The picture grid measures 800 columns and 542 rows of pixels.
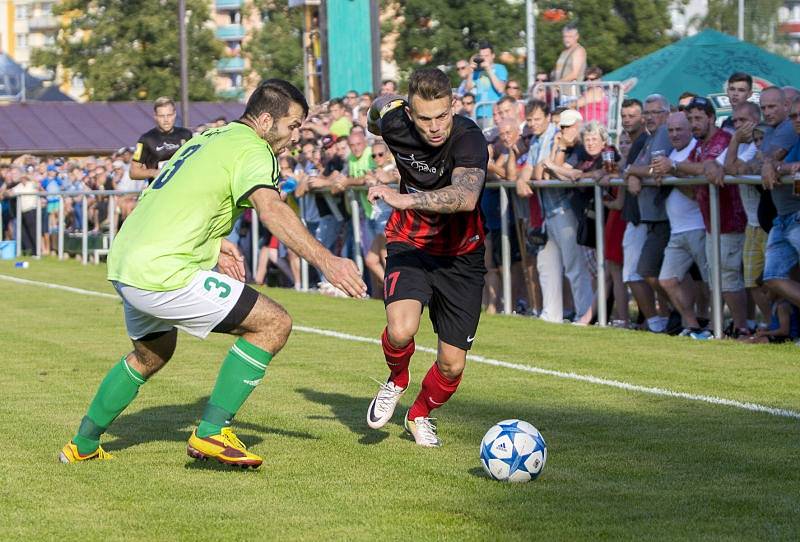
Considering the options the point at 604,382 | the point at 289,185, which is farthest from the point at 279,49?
the point at 604,382

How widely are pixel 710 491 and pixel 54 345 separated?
8.01 meters

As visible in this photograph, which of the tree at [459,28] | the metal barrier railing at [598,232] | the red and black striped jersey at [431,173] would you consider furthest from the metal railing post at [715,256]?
→ the tree at [459,28]

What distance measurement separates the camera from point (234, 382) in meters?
7.22

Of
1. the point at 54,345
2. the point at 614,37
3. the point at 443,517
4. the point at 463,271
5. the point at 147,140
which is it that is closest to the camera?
the point at 443,517

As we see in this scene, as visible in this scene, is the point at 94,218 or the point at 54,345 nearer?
the point at 54,345

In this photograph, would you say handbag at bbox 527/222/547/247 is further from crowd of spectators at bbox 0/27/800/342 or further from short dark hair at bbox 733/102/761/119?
short dark hair at bbox 733/102/761/119

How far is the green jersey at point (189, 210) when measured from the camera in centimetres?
696

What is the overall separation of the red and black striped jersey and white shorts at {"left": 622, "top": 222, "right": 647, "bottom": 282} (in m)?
5.67

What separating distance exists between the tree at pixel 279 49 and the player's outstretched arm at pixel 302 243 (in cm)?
7330

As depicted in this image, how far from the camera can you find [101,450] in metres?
7.71

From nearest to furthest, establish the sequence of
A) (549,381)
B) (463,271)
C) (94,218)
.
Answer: (463,271) < (549,381) < (94,218)

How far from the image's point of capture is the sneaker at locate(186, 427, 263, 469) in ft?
23.4

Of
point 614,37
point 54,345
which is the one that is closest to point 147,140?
point 54,345

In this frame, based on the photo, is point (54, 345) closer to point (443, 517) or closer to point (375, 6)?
point (443, 517)
